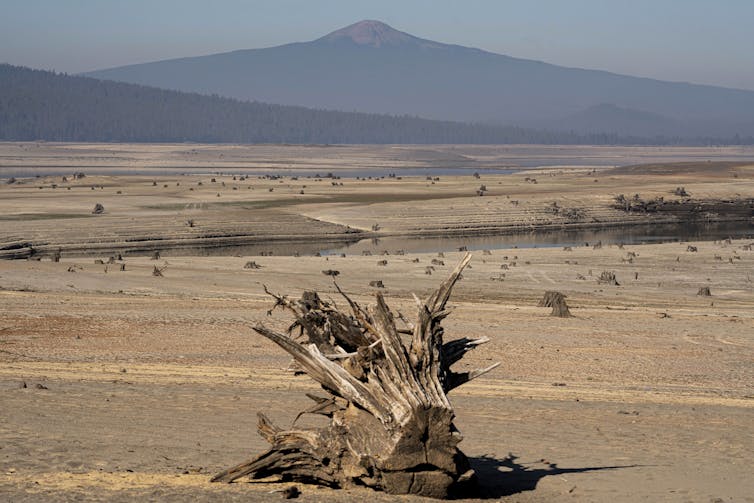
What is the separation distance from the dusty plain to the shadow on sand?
30 millimetres

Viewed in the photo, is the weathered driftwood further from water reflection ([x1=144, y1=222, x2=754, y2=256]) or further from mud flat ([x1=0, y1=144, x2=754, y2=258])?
water reflection ([x1=144, y1=222, x2=754, y2=256])

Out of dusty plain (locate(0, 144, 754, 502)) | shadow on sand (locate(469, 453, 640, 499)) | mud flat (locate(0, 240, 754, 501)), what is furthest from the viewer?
dusty plain (locate(0, 144, 754, 502))

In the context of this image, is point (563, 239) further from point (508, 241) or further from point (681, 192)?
point (681, 192)

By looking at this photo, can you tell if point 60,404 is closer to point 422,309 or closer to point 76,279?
point 422,309

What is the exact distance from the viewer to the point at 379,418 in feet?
29.7

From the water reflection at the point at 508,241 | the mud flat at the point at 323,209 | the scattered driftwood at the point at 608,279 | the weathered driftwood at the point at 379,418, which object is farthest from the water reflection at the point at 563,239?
the weathered driftwood at the point at 379,418

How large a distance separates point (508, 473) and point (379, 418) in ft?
6.30

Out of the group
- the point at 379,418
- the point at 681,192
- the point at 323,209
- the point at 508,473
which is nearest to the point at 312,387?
the point at 508,473

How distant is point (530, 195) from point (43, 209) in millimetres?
27914

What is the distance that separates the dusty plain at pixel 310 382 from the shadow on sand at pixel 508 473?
30mm

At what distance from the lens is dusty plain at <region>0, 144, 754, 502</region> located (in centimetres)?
1016

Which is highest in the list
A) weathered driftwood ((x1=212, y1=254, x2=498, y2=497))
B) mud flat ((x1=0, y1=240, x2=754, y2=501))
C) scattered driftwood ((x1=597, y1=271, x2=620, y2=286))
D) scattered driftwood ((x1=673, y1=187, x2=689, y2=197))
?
weathered driftwood ((x1=212, y1=254, x2=498, y2=497))

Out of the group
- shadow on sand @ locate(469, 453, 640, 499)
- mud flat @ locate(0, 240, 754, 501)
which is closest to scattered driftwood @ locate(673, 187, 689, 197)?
mud flat @ locate(0, 240, 754, 501)

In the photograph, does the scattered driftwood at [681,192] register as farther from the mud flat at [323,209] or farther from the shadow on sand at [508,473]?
the shadow on sand at [508,473]
